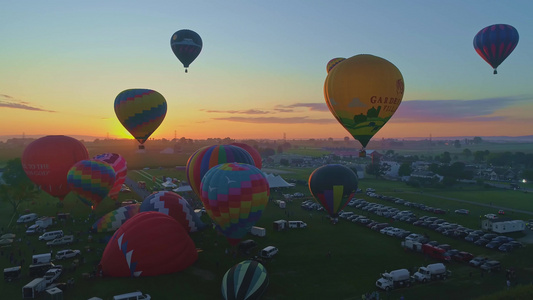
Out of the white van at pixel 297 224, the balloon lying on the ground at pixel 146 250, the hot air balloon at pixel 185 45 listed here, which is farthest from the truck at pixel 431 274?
the hot air balloon at pixel 185 45

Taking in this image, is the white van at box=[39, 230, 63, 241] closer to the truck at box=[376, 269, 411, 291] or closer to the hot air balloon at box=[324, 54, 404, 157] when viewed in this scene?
the hot air balloon at box=[324, 54, 404, 157]

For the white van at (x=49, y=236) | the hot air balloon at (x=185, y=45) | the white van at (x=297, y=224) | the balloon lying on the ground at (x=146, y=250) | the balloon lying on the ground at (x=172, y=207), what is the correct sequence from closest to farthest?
the balloon lying on the ground at (x=146, y=250) < the white van at (x=49, y=236) < the balloon lying on the ground at (x=172, y=207) < the white van at (x=297, y=224) < the hot air balloon at (x=185, y=45)

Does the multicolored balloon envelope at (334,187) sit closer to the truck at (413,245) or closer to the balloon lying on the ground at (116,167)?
the truck at (413,245)

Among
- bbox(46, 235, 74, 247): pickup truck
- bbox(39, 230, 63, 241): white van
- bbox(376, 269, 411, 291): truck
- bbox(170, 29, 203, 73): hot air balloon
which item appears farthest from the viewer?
bbox(170, 29, 203, 73): hot air balloon

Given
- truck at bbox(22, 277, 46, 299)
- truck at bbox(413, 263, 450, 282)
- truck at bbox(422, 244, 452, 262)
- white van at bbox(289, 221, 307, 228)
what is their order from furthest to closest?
white van at bbox(289, 221, 307, 228), truck at bbox(422, 244, 452, 262), truck at bbox(413, 263, 450, 282), truck at bbox(22, 277, 46, 299)

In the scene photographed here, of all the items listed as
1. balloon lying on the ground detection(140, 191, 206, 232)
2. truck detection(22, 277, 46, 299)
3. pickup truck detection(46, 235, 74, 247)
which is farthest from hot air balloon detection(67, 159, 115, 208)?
truck detection(22, 277, 46, 299)

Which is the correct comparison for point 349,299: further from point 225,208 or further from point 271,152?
point 271,152

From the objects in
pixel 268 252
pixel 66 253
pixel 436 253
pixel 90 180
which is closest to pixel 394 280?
pixel 436 253
